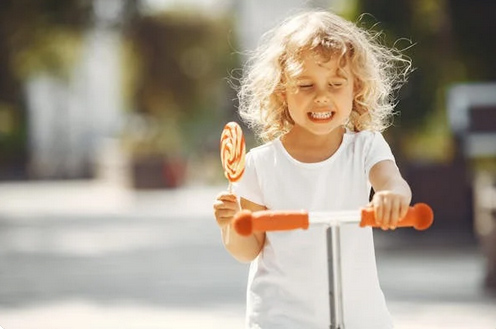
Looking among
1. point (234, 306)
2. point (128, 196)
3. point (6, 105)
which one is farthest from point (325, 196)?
point (6, 105)

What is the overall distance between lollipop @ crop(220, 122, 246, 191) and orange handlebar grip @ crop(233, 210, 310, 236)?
348mm

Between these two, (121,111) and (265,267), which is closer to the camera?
(265,267)

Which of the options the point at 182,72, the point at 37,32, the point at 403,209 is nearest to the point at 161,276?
the point at 403,209

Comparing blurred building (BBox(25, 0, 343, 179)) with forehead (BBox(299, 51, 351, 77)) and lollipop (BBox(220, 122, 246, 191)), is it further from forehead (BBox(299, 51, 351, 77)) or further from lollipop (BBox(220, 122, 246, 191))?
lollipop (BBox(220, 122, 246, 191))

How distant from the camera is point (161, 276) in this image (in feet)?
30.1

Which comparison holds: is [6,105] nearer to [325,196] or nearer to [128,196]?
[128,196]

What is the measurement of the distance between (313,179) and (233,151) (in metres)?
0.24

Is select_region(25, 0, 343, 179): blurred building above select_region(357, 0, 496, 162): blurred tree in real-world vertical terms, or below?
above

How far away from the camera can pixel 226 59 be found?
113 feet

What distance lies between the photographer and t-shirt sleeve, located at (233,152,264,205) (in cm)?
297

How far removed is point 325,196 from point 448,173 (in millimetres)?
7708

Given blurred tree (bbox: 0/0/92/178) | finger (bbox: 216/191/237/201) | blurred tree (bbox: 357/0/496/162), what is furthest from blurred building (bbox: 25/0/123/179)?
finger (bbox: 216/191/237/201)

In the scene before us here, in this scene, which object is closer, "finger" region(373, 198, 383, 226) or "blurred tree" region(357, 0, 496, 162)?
"finger" region(373, 198, 383, 226)

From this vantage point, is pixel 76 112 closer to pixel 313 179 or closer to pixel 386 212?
pixel 313 179
